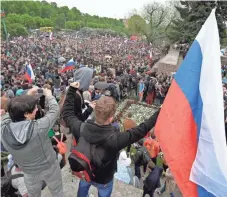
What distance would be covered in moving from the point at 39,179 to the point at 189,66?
1.71 meters

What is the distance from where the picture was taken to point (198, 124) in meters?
2.05

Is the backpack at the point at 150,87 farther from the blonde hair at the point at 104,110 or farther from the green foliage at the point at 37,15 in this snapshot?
the green foliage at the point at 37,15

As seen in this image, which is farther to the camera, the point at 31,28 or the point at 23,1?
the point at 23,1

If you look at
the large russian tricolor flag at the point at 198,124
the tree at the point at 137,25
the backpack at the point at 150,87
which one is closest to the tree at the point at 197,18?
the backpack at the point at 150,87

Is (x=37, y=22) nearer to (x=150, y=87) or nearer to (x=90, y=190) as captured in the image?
(x=150, y=87)

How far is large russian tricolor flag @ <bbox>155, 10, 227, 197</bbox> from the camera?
1938 millimetres

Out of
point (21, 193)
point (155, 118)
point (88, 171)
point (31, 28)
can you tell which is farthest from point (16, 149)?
point (31, 28)

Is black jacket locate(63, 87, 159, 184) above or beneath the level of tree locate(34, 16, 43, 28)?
above

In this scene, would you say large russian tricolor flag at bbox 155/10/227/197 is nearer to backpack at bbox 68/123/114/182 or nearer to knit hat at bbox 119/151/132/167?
backpack at bbox 68/123/114/182

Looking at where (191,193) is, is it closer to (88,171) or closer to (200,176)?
(200,176)

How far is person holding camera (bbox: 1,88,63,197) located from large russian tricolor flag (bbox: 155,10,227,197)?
97 cm

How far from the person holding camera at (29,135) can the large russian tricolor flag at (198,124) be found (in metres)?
0.97

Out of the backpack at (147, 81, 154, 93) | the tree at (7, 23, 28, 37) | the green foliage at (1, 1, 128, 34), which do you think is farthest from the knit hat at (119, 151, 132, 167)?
the green foliage at (1, 1, 128, 34)

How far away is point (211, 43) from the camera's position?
6.81 ft
